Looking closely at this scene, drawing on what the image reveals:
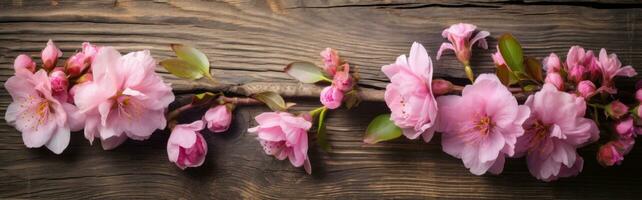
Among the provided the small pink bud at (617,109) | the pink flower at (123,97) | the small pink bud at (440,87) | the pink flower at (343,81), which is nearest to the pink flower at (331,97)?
the pink flower at (343,81)

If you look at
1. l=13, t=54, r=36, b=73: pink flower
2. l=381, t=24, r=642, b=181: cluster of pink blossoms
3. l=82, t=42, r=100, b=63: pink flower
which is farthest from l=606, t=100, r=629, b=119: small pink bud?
l=13, t=54, r=36, b=73: pink flower

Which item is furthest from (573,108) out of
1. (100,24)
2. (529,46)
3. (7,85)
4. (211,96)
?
(7,85)

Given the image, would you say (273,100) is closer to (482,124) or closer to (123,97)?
(123,97)

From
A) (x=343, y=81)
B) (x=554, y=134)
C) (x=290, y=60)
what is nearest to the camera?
(x=554, y=134)

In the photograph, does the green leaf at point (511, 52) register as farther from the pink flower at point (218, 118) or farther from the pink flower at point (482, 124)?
the pink flower at point (218, 118)

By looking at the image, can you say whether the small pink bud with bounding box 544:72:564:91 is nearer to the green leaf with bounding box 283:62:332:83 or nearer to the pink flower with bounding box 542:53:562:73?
the pink flower with bounding box 542:53:562:73

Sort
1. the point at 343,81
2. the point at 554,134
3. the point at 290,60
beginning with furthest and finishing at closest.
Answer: the point at 290,60 → the point at 343,81 → the point at 554,134

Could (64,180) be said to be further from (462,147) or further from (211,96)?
(462,147)

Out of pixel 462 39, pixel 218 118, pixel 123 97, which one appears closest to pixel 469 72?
pixel 462 39
